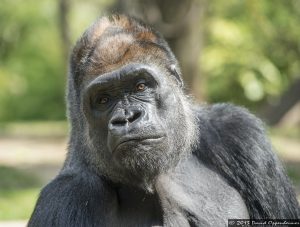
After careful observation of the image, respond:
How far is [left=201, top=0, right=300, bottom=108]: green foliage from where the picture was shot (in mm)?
18484

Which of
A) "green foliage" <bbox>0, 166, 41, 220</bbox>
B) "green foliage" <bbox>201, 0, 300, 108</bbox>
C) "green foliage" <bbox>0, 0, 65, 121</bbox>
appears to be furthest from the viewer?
"green foliage" <bbox>0, 0, 65, 121</bbox>

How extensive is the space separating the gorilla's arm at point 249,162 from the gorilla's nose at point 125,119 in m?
1.04

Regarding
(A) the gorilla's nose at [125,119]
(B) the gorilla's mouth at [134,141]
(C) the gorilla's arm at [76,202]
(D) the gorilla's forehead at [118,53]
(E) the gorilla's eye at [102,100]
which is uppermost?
(D) the gorilla's forehead at [118,53]

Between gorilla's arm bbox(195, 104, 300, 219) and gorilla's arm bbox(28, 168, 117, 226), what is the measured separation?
95 centimetres

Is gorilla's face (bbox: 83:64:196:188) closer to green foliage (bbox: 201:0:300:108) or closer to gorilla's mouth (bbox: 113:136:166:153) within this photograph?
gorilla's mouth (bbox: 113:136:166:153)

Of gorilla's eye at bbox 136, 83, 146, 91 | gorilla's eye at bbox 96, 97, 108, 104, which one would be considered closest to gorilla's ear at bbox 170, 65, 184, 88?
gorilla's eye at bbox 136, 83, 146, 91

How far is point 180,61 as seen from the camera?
12.0 m

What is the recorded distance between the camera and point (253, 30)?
1908 cm

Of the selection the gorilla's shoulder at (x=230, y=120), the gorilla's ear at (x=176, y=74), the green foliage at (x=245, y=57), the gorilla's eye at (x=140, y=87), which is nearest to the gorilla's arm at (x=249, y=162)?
the gorilla's shoulder at (x=230, y=120)

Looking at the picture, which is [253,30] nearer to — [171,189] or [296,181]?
[296,181]

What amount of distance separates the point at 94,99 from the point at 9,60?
2259 cm

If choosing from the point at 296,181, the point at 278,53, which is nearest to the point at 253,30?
the point at 278,53

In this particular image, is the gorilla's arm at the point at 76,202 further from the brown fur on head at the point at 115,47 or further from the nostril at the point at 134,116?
the brown fur on head at the point at 115,47

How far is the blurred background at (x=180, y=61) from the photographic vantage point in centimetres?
1140
